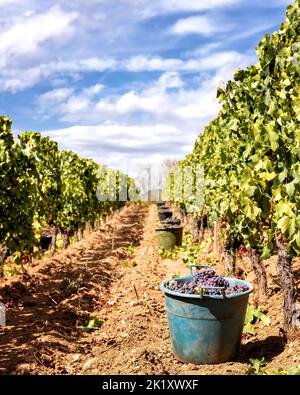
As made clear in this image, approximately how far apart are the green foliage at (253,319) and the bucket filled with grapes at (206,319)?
0.89 metres

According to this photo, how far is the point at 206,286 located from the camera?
14.5ft

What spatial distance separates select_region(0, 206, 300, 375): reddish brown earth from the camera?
470 cm

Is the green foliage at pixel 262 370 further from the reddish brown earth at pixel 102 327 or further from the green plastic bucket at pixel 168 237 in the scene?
the green plastic bucket at pixel 168 237

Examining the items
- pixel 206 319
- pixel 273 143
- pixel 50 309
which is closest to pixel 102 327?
pixel 50 309

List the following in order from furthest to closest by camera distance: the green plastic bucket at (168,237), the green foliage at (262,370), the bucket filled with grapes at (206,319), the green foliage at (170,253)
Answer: the green plastic bucket at (168,237), the green foliage at (170,253), the bucket filled with grapes at (206,319), the green foliage at (262,370)

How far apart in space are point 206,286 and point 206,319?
340 mm

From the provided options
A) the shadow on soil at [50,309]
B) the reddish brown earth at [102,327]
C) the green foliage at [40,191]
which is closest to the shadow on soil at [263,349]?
the reddish brown earth at [102,327]

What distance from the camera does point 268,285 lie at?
278 inches

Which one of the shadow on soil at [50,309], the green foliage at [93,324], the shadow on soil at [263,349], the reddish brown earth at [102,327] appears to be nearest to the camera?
the reddish brown earth at [102,327]

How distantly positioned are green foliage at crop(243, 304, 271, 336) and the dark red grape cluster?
1023mm

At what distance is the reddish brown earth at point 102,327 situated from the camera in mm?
4699

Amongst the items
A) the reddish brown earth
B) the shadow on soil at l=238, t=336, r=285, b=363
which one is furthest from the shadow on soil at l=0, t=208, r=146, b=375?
the shadow on soil at l=238, t=336, r=285, b=363

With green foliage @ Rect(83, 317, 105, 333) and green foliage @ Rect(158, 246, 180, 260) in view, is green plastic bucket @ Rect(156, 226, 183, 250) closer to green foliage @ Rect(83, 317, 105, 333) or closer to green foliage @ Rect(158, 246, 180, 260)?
green foliage @ Rect(158, 246, 180, 260)

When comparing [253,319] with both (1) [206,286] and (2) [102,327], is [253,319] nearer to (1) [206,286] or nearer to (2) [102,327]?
(1) [206,286]
